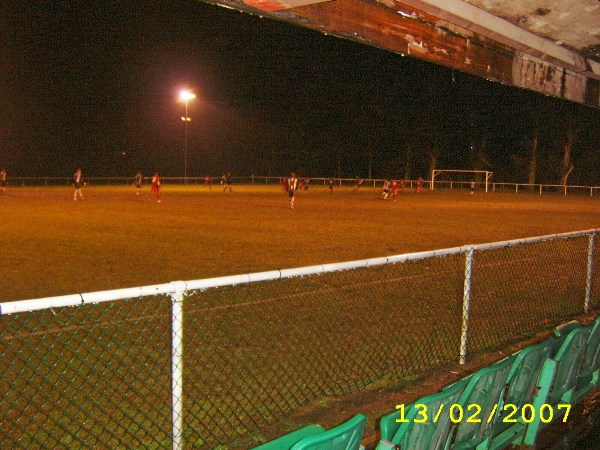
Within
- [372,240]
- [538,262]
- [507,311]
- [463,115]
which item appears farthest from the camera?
[463,115]

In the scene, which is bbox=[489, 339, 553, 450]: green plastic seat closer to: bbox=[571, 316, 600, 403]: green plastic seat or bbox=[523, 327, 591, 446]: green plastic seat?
bbox=[523, 327, 591, 446]: green plastic seat

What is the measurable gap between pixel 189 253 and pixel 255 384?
7.38m

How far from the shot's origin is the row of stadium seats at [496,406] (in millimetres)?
2393

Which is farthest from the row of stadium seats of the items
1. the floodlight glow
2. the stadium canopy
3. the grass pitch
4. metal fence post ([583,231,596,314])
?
the floodlight glow

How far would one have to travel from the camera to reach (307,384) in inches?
199

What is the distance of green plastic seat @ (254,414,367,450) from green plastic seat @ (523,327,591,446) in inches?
74.9

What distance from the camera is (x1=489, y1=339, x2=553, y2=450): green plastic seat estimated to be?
3.35m

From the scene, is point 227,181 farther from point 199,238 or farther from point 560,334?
point 560,334

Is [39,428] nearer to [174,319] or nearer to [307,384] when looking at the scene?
[174,319]

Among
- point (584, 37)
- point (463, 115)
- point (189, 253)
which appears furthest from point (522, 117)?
point (584, 37)

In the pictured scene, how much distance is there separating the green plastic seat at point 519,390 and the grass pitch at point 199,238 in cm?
654

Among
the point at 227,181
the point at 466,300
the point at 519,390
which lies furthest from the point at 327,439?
the point at 227,181

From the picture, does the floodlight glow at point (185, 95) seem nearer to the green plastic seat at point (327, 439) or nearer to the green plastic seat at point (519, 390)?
the green plastic seat at point (519, 390)

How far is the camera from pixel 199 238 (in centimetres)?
1455
